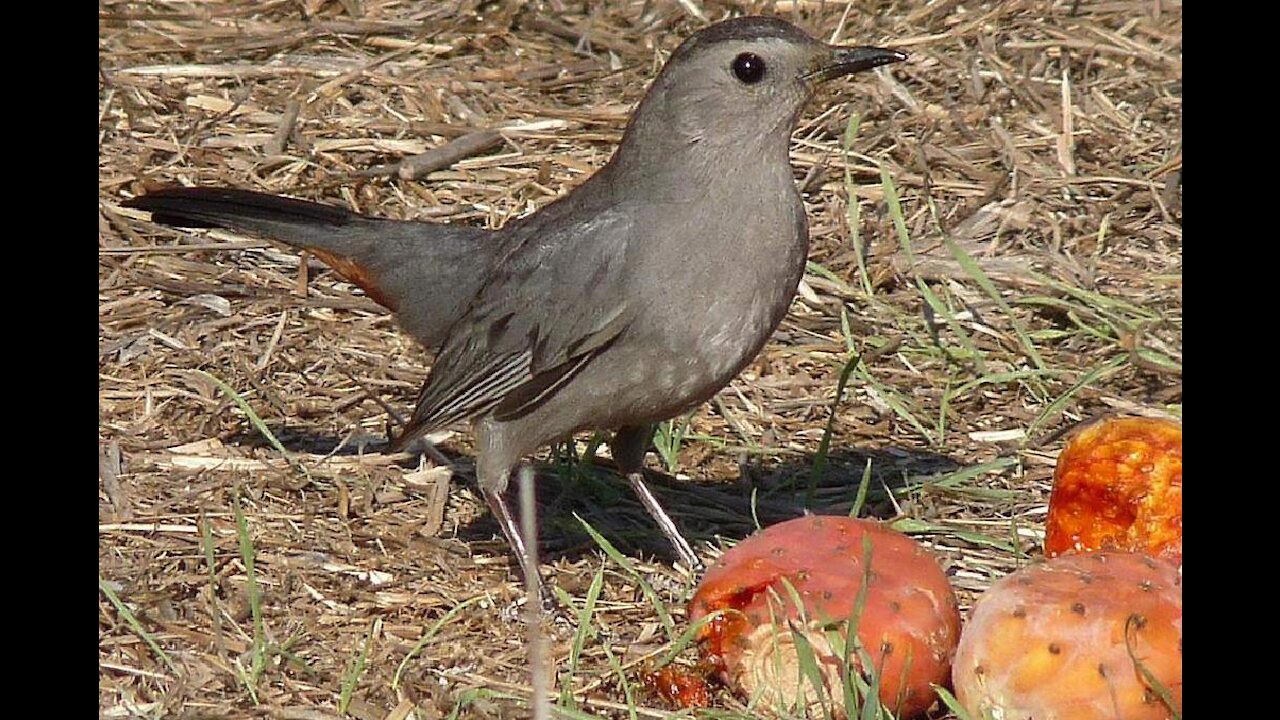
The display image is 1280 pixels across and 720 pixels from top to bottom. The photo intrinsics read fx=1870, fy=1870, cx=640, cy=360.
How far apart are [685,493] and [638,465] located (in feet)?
0.97

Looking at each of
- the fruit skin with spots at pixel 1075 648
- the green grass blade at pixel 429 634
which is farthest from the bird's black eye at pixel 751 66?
the fruit skin with spots at pixel 1075 648

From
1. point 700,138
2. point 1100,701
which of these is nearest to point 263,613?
point 700,138

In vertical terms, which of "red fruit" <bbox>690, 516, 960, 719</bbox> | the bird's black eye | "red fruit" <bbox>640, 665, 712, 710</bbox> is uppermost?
the bird's black eye

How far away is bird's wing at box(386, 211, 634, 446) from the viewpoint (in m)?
5.23

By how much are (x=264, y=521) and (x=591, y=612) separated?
3.85ft

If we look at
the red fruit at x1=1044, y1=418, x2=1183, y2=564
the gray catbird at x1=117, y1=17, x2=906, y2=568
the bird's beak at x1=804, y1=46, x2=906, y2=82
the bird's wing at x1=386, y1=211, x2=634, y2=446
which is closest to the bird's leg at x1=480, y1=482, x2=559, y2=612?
the gray catbird at x1=117, y1=17, x2=906, y2=568

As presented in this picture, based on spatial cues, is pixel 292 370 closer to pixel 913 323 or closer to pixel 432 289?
pixel 432 289

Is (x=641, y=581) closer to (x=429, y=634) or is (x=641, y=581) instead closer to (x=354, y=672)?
(x=429, y=634)

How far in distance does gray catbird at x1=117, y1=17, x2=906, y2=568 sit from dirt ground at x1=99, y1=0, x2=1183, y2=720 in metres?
0.41

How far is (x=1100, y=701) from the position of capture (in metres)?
3.93

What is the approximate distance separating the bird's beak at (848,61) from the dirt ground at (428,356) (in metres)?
1.21

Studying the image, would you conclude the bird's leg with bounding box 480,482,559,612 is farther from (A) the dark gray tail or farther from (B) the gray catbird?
(A) the dark gray tail

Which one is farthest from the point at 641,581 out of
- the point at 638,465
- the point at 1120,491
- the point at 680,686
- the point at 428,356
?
the point at 428,356

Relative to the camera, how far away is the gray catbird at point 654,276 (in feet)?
16.7
